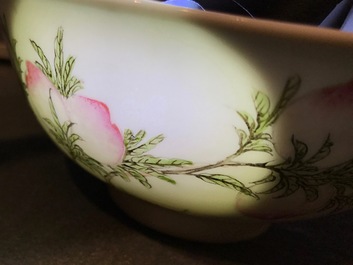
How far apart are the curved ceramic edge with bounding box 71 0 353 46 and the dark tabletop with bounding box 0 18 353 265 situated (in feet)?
0.51

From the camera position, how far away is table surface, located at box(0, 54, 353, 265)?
0.33 m

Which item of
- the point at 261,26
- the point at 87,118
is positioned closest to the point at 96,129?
the point at 87,118

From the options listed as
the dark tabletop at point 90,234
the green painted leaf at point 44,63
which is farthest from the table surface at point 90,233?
the green painted leaf at point 44,63

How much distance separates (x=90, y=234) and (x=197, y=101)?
5.2 inches

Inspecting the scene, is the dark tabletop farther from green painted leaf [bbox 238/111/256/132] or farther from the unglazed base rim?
green painted leaf [bbox 238/111/256/132]

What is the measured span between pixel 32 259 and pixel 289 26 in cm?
19

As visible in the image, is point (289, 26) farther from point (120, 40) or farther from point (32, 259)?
point (32, 259)

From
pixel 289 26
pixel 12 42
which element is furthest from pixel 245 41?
pixel 12 42

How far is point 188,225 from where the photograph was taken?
13.9 inches

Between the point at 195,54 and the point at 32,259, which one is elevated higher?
the point at 195,54

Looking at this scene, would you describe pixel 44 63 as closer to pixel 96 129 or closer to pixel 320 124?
pixel 96 129

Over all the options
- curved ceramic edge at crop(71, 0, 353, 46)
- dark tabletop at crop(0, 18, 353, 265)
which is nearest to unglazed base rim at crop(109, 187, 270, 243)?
dark tabletop at crop(0, 18, 353, 265)

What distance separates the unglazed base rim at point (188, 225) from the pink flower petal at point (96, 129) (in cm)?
6

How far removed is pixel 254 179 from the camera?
0.29 metres
